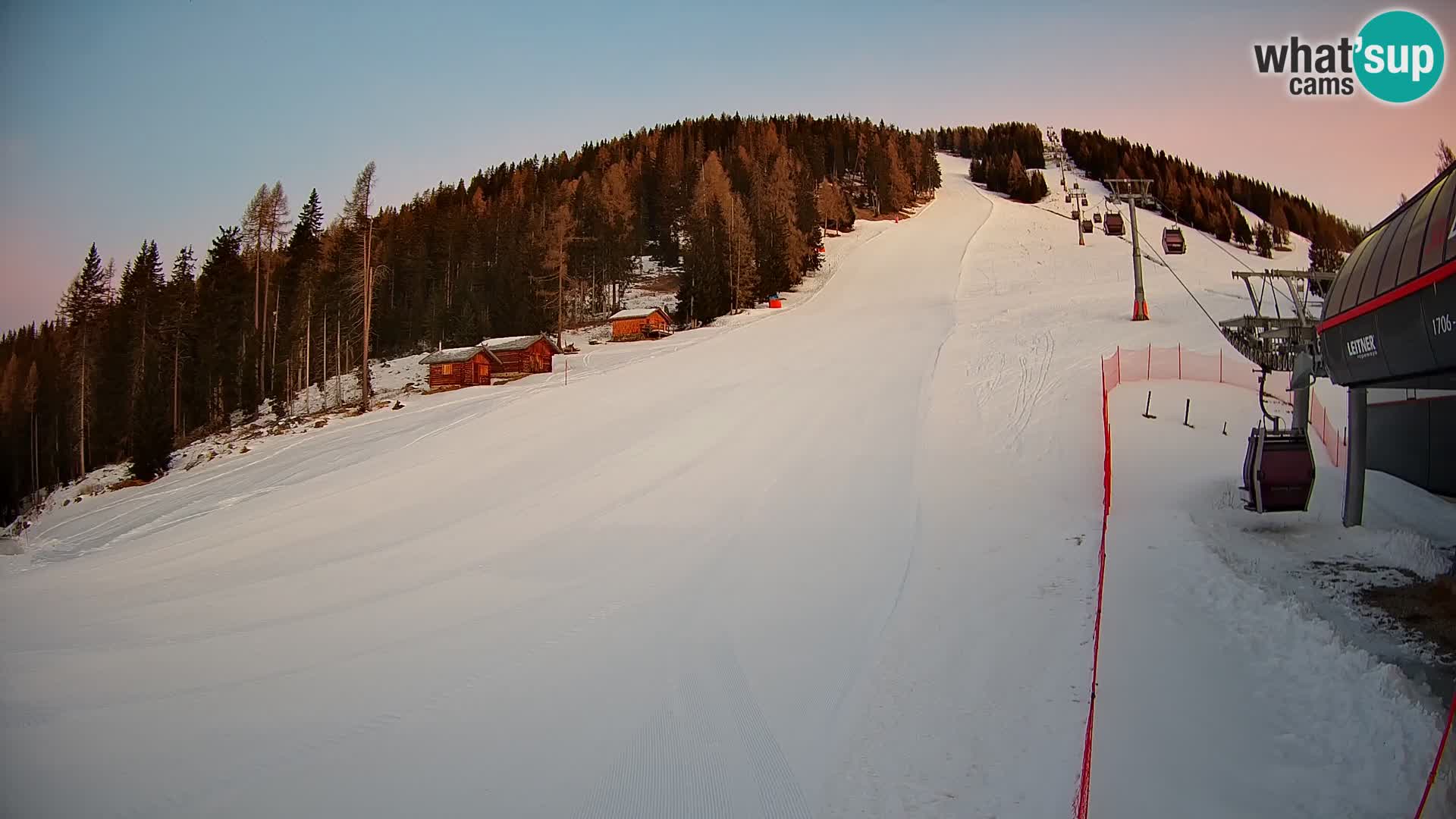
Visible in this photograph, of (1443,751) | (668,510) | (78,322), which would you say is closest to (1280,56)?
(1443,751)

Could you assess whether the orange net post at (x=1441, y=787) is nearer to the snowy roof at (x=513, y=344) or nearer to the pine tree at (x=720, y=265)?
the snowy roof at (x=513, y=344)

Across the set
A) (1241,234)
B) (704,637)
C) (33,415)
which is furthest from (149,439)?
(1241,234)

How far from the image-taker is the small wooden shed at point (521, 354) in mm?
44438

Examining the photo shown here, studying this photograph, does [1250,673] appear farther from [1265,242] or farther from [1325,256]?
[1265,242]

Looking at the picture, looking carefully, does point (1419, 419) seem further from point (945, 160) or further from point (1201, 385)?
point (945, 160)

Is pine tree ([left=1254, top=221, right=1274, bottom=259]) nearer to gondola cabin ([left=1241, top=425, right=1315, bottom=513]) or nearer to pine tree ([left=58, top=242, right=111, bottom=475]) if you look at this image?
gondola cabin ([left=1241, top=425, right=1315, bottom=513])

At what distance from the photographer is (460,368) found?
42.2m

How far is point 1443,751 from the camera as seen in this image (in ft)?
20.7

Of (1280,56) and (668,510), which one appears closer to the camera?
(1280,56)

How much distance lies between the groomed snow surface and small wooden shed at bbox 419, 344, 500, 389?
18086 millimetres

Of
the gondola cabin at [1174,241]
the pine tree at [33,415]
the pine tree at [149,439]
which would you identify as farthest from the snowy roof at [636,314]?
the pine tree at [33,415]

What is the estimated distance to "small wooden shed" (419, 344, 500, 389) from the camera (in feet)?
138

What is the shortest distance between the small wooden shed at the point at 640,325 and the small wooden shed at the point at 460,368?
44.1 ft

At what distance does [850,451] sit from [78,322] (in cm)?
4557
